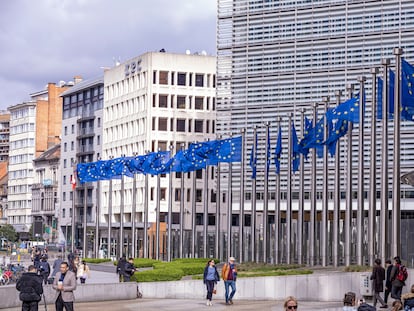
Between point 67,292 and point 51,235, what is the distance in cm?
13391

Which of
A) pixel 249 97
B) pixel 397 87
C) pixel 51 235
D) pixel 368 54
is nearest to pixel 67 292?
pixel 397 87

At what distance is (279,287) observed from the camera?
139ft

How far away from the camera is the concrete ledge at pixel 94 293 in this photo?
38250 millimetres

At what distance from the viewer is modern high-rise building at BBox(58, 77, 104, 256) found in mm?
144875

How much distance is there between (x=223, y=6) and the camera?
104312mm

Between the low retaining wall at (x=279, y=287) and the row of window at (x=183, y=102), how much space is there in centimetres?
8135

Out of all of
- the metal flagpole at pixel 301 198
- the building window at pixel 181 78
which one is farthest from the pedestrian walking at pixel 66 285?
the building window at pixel 181 78

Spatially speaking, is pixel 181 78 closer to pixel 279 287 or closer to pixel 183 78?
pixel 183 78

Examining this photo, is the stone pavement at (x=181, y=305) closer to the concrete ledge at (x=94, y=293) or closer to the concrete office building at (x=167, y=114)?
the concrete ledge at (x=94, y=293)

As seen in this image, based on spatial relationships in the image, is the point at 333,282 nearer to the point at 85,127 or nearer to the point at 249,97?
the point at 249,97

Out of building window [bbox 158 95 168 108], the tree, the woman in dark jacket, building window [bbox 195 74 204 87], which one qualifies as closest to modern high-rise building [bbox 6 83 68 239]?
the tree

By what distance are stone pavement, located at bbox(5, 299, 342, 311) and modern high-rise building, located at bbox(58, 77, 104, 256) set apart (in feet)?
320

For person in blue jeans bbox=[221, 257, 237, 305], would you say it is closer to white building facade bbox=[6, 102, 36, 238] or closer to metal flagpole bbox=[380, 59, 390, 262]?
metal flagpole bbox=[380, 59, 390, 262]

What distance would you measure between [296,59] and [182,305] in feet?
197
